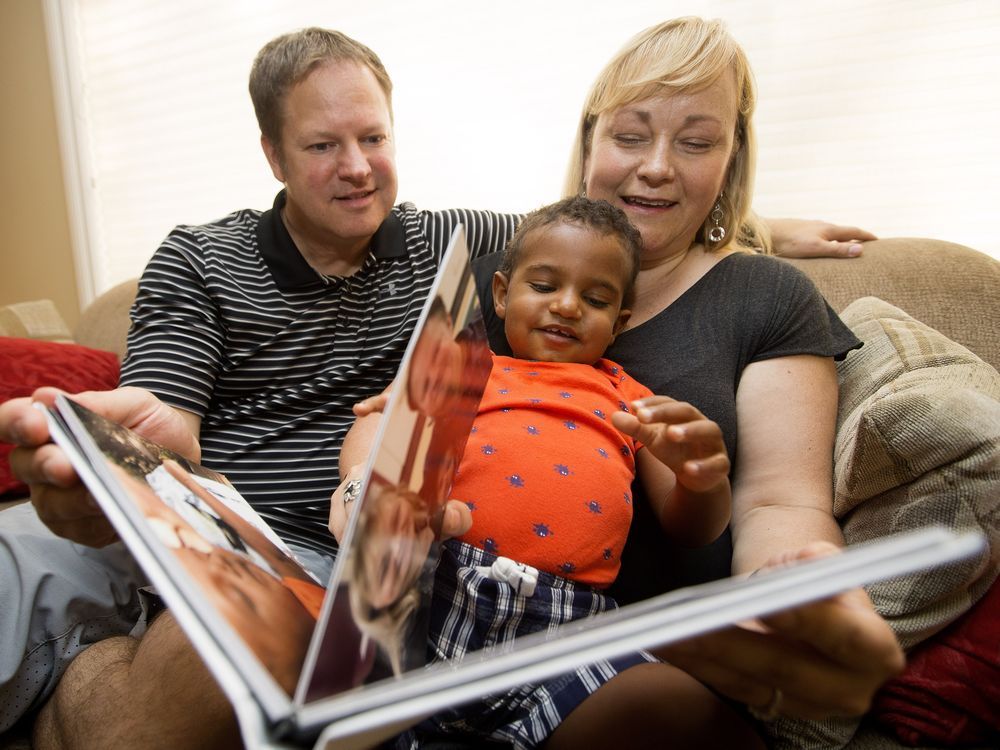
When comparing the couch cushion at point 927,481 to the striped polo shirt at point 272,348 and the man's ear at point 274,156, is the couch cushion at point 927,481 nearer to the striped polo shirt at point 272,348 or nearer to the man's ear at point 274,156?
the striped polo shirt at point 272,348

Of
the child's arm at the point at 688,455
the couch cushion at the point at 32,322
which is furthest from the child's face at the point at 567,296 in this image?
the couch cushion at the point at 32,322

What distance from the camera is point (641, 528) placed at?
1093 millimetres

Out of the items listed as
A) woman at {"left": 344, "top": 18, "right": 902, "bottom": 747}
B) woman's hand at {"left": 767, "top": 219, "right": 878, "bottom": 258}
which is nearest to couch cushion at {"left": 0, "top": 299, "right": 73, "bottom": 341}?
woman at {"left": 344, "top": 18, "right": 902, "bottom": 747}

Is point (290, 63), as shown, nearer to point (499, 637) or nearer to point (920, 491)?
point (499, 637)

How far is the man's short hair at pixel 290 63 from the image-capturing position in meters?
1.32

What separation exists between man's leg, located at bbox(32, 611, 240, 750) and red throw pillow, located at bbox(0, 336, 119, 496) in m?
0.81

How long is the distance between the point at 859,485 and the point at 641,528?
1.04ft

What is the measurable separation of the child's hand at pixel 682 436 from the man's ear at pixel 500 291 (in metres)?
0.50

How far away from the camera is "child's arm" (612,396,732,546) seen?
2.39 feet

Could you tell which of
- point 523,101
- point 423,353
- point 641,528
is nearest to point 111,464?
point 423,353

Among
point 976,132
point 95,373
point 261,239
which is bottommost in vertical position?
point 95,373

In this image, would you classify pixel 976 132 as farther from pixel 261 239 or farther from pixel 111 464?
pixel 111 464

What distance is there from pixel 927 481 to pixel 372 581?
2.27 feet

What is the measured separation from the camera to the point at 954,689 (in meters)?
0.83
